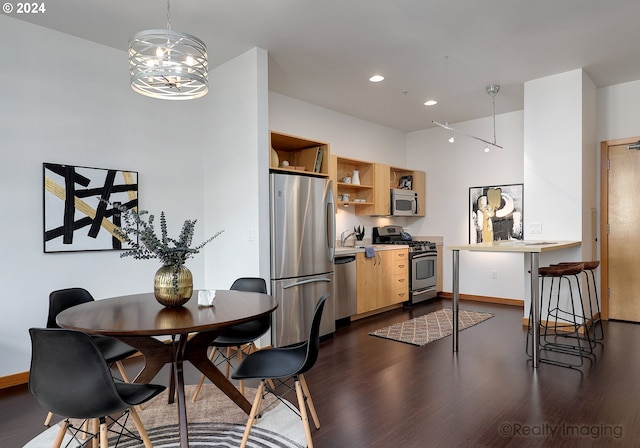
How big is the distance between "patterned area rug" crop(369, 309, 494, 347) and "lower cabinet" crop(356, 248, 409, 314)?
0.51 metres

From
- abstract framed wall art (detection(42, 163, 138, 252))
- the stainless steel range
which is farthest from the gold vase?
the stainless steel range

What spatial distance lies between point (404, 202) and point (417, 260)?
0.98 m

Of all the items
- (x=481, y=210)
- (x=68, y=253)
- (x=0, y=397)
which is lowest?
(x=0, y=397)

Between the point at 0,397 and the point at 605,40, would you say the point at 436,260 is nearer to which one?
the point at 605,40

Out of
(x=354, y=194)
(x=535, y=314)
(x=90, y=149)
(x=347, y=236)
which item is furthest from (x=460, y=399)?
(x=354, y=194)

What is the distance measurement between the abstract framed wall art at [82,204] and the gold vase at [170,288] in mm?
1438

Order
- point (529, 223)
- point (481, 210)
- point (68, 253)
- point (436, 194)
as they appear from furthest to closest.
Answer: point (436, 194) < point (481, 210) < point (529, 223) < point (68, 253)

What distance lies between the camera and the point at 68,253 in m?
3.38

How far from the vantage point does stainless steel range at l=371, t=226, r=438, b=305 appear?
5.99 m

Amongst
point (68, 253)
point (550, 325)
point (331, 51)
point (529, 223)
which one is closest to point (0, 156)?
point (68, 253)

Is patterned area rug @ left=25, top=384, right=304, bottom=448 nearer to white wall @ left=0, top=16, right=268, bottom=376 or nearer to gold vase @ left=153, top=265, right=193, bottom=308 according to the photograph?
gold vase @ left=153, top=265, right=193, bottom=308

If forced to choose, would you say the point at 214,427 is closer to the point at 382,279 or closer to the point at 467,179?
the point at 382,279

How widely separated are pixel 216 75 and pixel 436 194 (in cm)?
418

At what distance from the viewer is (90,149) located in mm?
3504
